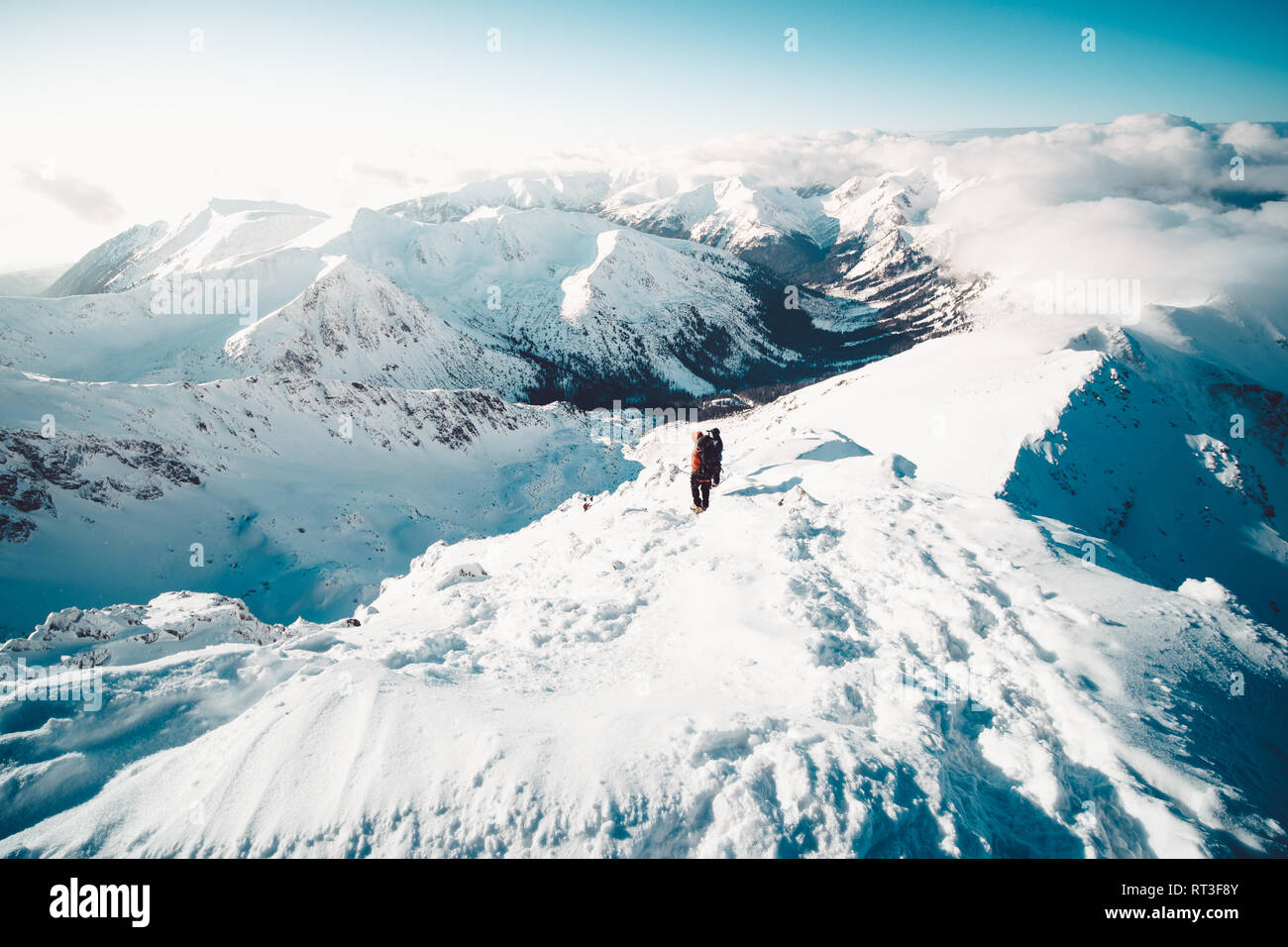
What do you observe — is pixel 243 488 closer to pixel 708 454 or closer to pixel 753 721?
pixel 708 454

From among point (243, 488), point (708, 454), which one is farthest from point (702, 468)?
point (243, 488)

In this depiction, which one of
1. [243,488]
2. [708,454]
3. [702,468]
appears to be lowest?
[243,488]

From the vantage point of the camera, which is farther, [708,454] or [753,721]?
[708,454]

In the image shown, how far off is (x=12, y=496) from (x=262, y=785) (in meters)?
40.0

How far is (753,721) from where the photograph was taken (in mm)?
6848

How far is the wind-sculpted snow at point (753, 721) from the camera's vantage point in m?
5.58

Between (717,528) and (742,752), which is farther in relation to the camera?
(717,528)

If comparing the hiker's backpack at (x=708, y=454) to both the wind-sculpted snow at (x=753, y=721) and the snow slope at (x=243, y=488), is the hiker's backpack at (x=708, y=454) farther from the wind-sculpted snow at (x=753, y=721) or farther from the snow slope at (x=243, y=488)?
the snow slope at (x=243, y=488)

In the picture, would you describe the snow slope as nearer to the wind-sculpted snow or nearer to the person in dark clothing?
the person in dark clothing

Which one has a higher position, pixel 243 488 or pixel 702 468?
pixel 702 468

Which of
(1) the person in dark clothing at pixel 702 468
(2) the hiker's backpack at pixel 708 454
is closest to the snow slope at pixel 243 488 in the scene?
(1) the person in dark clothing at pixel 702 468
